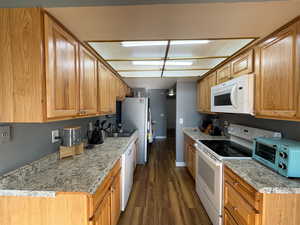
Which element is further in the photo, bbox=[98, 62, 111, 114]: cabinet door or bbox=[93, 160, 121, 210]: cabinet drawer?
bbox=[98, 62, 111, 114]: cabinet door

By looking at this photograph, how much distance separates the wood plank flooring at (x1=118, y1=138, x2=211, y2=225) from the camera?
1914mm

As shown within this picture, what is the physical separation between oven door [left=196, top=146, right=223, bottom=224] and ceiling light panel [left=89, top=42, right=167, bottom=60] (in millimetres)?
1535

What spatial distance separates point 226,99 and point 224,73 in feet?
1.74

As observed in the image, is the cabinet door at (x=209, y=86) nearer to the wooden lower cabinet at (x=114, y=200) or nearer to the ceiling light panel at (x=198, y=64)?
the ceiling light panel at (x=198, y=64)

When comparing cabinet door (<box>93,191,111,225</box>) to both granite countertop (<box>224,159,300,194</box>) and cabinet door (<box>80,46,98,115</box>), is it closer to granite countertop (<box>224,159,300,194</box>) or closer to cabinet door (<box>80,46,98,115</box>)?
cabinet door (<box>80,46,98,115</box>)

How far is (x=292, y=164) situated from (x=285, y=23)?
113 cm

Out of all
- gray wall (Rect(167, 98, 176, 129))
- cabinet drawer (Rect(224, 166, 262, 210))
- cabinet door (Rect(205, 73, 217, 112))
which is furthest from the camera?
gray wall (Rect(167, 98, 176, 129))

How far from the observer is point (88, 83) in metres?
1.68

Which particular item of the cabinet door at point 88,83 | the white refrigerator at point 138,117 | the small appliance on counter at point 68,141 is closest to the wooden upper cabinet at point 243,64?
the cabinet door at point 88,83

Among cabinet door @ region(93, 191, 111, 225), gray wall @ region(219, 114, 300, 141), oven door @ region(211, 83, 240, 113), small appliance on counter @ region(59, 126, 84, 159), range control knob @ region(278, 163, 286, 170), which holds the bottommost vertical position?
cabinet door @ region(93, 191, 111, 225)

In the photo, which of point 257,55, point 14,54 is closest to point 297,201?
point 257,55

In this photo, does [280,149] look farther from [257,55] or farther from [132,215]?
[132,215]

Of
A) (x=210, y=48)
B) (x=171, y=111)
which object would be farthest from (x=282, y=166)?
(x=171, y=111)

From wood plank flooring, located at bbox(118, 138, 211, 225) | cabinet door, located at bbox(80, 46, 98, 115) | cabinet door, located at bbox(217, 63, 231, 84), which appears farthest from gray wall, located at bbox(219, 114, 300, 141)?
cabinet door, located at bbox(80, 46, 98, 115)
